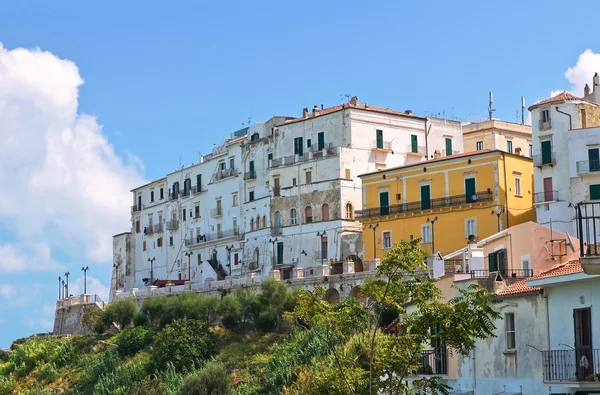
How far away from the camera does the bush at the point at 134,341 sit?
6819 cm

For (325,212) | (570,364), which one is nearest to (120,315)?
(325,212)

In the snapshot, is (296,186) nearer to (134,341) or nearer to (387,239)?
(387,239)

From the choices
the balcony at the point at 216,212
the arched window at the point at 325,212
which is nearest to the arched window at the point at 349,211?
the arched window at the point at 325,212

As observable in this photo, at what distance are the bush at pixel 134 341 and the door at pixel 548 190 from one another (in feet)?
83.3

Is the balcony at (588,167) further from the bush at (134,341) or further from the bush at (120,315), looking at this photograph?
the bush at (120,315)

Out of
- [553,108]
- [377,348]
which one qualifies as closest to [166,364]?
[553,108]

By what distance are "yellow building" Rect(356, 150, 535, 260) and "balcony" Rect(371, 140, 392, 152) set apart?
6349mm

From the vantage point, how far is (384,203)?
69.8 meters

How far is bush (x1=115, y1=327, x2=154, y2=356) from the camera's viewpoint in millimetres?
68188

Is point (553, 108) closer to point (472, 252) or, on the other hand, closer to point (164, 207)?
point (472, 252)

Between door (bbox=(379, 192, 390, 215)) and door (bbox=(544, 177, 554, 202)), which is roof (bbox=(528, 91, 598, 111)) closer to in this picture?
door (bbox=(544, 177, 554, 202))

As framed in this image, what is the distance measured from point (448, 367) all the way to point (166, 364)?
33216 mm

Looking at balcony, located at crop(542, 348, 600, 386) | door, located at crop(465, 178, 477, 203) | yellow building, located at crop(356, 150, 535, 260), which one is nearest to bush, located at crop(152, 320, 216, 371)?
yellow building, located at crop(356, 150, 535, 260)

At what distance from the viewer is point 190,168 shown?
9569cm
